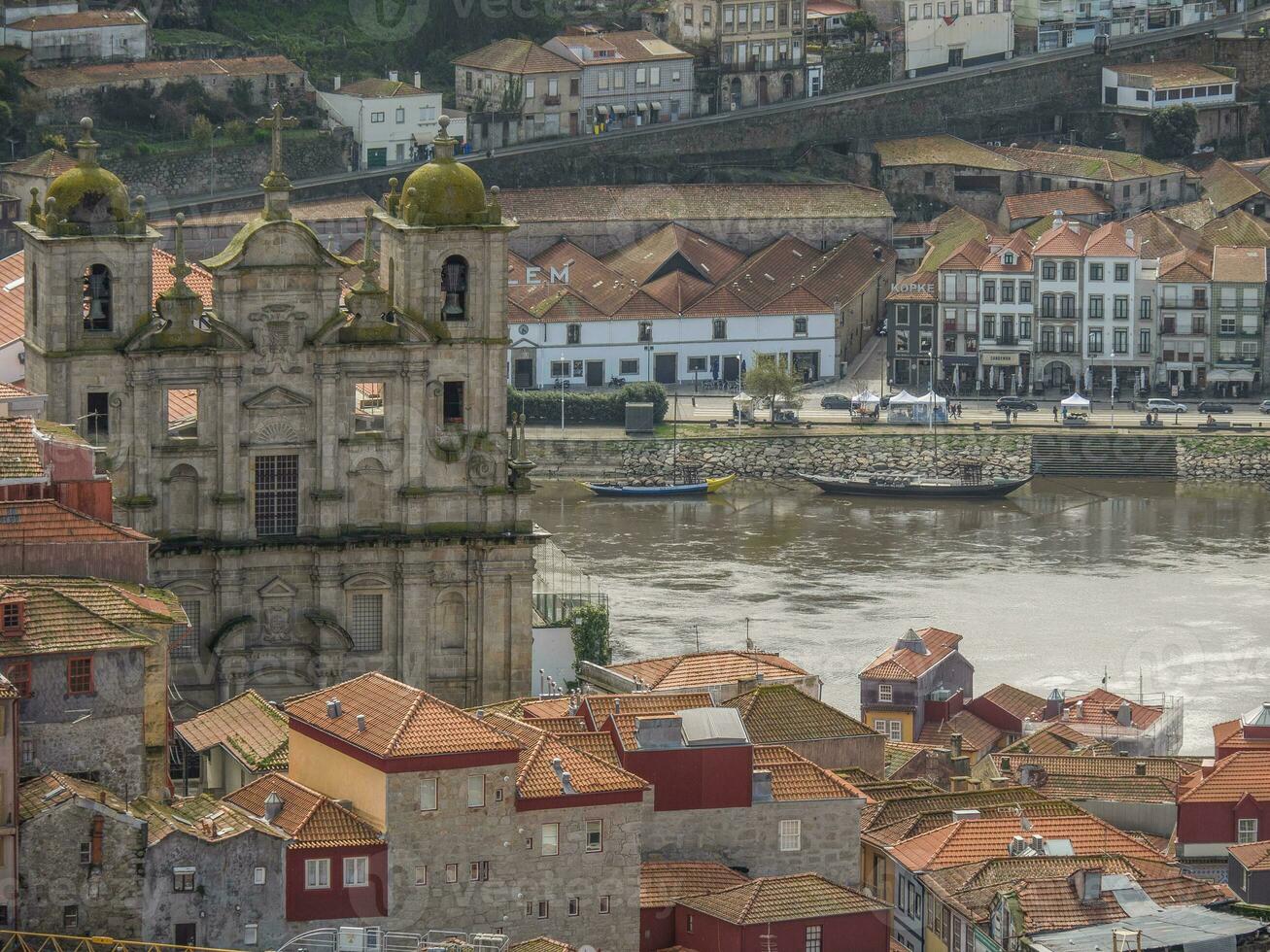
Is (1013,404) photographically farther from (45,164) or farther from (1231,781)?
(1231,781)

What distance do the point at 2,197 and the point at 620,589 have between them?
102ft

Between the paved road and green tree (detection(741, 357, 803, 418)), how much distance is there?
16.3 metres

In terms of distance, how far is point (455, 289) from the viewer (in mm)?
84938

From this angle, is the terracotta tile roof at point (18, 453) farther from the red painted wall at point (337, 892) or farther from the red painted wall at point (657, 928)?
the red painted wall at point (657, 928)

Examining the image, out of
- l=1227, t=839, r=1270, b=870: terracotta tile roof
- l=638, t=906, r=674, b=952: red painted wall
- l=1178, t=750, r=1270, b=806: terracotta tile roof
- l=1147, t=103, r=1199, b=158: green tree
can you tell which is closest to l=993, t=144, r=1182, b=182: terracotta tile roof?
l=1147, t=103, r=1199, b=158: green tree

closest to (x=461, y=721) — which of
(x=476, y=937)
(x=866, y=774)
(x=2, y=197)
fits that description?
(x=476, y=937)

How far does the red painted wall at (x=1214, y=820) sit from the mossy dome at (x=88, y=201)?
77.4ft

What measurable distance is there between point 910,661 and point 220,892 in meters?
32.9

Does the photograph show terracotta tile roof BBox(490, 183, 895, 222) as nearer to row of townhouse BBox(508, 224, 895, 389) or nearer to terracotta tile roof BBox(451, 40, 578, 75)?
row of townhouse BBox(508, 224, 895, 389)

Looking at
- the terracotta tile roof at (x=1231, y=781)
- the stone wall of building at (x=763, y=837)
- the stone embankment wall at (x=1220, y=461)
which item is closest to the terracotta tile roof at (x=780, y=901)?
the stone wall of building at (x=763, y=837)

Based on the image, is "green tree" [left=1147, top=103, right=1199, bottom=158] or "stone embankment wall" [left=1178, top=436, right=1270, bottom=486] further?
"green tree" [left=1147, top=103, right=1199, bottom=158]

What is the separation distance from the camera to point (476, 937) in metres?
65.4

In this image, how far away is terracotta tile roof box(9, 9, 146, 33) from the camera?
150 m

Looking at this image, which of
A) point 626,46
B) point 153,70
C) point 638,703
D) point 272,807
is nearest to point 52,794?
point 272,807
